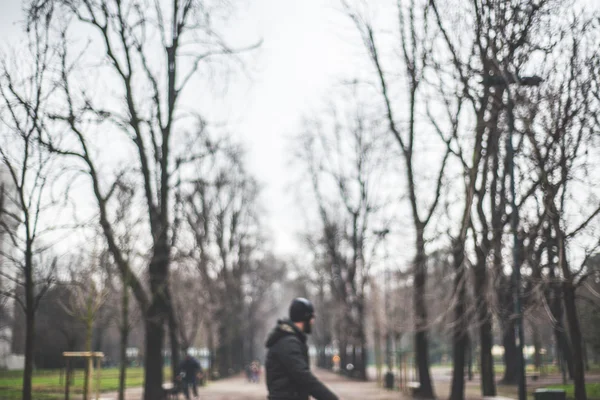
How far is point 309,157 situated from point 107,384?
20597 mm

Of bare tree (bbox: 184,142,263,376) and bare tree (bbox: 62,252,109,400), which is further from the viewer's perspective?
bare tree (bbox: 184,142,263,376)

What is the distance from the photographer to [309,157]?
38406 mm

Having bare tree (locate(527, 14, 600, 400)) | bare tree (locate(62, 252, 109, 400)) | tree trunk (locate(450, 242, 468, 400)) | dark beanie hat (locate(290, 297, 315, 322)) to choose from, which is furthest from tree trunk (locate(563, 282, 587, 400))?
bare tree (locate(62, 252, 109, 400))

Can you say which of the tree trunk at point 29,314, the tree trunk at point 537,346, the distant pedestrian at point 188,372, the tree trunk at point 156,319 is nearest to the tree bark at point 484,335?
the tree trunk at point 537,346

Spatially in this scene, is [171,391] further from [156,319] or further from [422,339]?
[422,339]

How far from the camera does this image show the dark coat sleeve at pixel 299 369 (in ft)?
16.3

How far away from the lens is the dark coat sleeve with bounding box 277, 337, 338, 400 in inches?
195

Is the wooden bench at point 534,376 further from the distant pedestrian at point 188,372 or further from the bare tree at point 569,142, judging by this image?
the distant pedestrian at point 188,372

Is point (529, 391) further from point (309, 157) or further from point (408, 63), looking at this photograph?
point (309, 157)

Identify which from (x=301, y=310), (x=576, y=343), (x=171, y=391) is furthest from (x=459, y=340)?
(x=301, y=310)

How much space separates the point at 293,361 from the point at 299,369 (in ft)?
0.24

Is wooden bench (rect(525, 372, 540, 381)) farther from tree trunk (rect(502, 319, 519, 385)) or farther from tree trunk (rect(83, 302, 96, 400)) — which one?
tree trunk (rect(83, 302, 96, 400))

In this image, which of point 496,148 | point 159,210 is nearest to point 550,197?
point 496,148

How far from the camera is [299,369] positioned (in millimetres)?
4992
